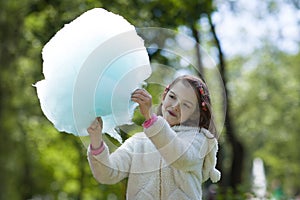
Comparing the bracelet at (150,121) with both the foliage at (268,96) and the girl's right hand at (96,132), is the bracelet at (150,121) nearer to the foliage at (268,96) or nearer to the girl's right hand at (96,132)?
the girl's right hand at (96,132)

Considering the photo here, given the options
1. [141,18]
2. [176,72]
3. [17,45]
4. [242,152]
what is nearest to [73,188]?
[17,45]

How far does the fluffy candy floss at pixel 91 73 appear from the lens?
135 inches

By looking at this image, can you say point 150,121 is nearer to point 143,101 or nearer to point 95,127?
point 143,101

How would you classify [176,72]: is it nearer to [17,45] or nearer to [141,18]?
[141,18]

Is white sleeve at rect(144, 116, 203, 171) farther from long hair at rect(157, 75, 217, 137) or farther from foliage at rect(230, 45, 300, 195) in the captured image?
foliage at rect(230, 45, 300, 195)

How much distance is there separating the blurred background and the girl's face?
4.6 inches

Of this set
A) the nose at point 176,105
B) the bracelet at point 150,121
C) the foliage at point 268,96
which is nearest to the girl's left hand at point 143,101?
the bracelet at point 150,121

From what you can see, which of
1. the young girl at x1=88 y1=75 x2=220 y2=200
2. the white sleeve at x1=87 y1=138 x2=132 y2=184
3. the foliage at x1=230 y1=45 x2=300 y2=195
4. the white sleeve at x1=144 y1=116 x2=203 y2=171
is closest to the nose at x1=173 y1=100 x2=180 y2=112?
the young girl at x1=88 y1=75 x2=220 y2=200

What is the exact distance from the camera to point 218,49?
477 inches

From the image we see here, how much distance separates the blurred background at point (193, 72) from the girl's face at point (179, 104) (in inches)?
4.6

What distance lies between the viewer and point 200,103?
365 centimetres

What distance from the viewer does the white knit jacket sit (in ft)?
11.6

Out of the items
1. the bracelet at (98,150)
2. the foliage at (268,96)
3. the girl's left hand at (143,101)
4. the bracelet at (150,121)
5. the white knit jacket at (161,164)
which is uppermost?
the girl's left hand at (143,101)

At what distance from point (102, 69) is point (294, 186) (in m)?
34.6
